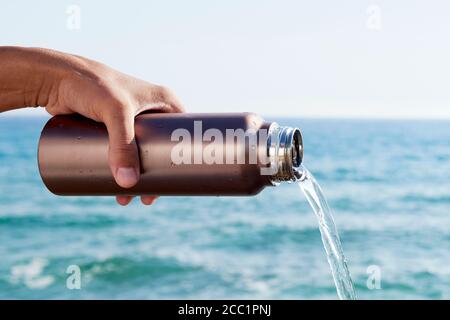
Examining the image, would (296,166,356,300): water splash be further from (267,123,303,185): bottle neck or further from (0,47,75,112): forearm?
(0,47,75,112): forearm

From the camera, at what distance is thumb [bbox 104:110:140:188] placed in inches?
39.6

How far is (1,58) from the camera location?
1.10 meters

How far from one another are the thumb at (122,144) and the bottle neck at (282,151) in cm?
18

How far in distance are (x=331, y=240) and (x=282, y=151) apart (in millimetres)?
384

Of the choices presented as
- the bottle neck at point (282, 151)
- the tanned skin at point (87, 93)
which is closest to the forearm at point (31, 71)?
the tanned skin at point (87, 93)

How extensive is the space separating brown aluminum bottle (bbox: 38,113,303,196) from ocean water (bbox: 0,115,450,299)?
7248mm

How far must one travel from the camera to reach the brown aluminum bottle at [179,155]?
0.98 metres

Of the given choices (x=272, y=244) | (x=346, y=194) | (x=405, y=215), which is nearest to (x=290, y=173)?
(x=272, y=244)

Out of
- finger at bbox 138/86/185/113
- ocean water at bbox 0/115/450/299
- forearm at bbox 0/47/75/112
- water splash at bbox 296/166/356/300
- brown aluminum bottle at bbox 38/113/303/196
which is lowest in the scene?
ocean water at bbox 0/115/450/299

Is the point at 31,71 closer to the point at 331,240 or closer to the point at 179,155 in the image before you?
the point at 179,155

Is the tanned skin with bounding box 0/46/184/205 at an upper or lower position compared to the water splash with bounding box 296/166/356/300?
upper

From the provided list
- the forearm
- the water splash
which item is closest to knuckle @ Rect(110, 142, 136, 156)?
the forearm

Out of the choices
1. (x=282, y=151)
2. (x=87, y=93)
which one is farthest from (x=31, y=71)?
(x=282, y=151)

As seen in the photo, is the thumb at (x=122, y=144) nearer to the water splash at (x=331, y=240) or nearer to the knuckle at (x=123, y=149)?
the knuckle at (x=123, y=149)
